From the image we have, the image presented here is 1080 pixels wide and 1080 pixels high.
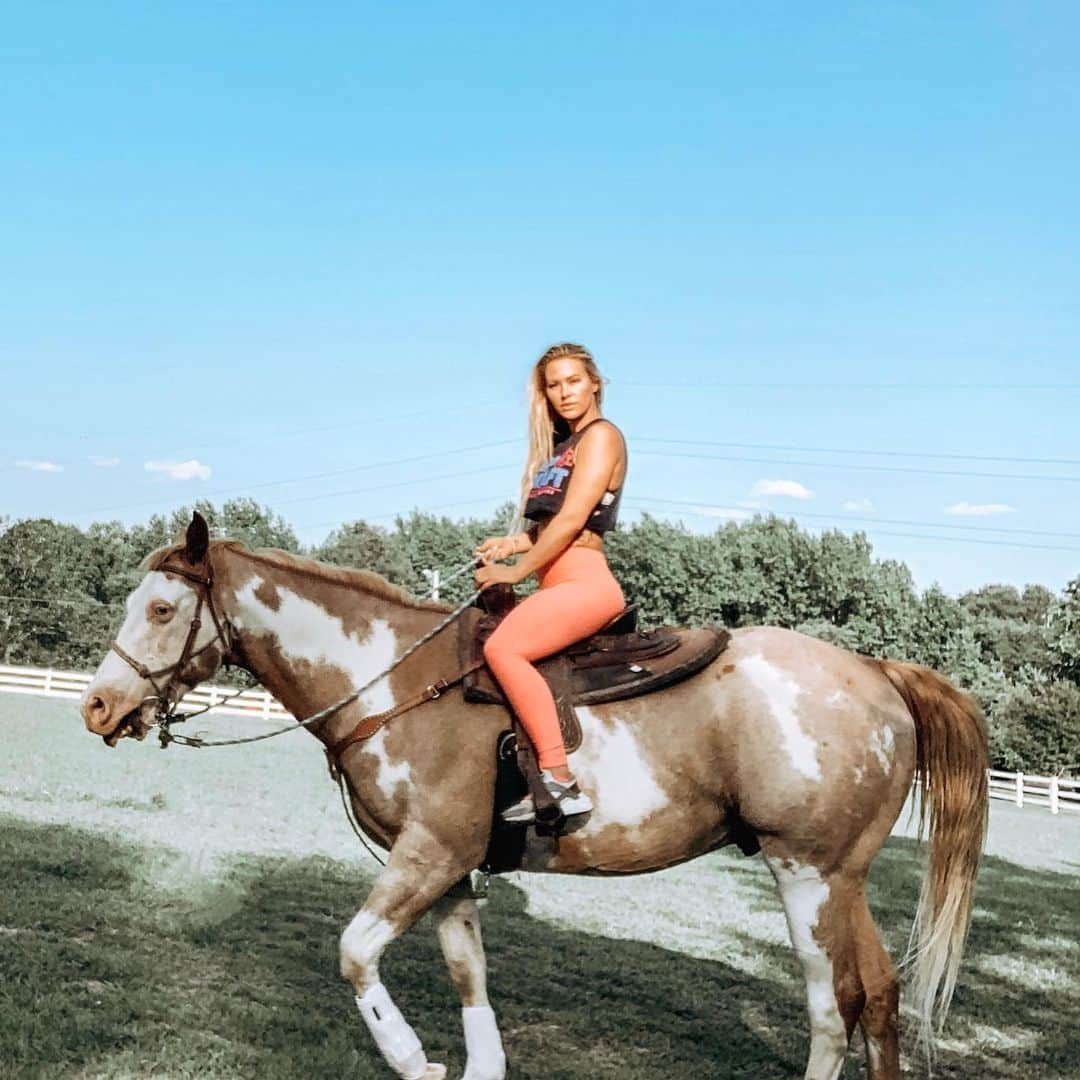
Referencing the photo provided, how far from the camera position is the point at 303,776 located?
71.8 feet

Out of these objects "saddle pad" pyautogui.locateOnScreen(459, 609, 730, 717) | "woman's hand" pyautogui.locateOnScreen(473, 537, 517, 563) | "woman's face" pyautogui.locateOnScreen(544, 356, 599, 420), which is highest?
"woman's face" pyautogui.locateOnScreen(544, 356, 599, 420)

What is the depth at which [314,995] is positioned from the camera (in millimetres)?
6754

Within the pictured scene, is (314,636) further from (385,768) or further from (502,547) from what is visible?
(502,547)

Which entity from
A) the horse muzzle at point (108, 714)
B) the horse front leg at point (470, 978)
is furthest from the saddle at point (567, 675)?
the horse muzzle at point (108, 714)

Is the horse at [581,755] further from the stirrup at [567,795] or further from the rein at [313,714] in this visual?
the stirrup at [567,795]

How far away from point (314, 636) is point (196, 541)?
675mm

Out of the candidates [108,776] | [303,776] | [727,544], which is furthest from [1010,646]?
[108,776]

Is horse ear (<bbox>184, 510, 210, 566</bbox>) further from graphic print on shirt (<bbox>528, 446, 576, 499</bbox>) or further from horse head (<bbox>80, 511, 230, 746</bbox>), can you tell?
graphic print on shirt (<bbox>528, 446, 576, 499</bbox>)

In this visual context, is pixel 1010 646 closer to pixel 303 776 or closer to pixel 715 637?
pixel 303 776

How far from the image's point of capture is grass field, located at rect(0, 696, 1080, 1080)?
5867 millimetres

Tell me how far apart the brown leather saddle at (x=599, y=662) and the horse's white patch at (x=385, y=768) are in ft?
1.32

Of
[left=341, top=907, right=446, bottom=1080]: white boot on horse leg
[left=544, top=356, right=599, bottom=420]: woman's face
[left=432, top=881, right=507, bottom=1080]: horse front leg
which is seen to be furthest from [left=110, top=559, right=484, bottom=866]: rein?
[left=544, top=356, right=599, bottom=420]: woman's face

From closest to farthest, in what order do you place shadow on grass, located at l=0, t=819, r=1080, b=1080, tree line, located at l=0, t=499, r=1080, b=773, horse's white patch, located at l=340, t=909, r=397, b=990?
horse's white patch, located at l=340, t=909, r=397, b=990
shadow on grass, located at l=0, t=819, r=1080, b=1080
tree line, located at l=0, t=499, r=1080, b=773

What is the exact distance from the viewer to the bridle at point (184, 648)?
4914 millimetres
